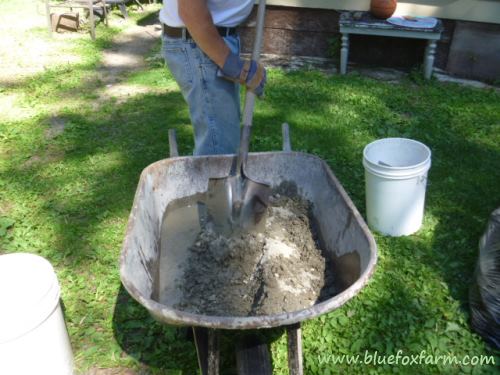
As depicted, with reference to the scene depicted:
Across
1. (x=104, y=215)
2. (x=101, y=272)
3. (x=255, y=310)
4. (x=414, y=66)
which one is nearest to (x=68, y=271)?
(x=101, y=272)

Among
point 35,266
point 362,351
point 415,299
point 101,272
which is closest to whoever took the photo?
point 35,266

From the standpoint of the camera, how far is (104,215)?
3264 millimetres

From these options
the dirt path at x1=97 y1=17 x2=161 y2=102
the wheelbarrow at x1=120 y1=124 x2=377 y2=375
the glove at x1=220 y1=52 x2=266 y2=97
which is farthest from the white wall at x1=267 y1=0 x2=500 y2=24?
the glove at x1=220 y1=52 x2=266 y2=97

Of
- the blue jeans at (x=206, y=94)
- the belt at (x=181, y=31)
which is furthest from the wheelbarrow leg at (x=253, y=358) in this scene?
the belt at (x=181, y=31)

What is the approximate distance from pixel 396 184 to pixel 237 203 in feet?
3.48

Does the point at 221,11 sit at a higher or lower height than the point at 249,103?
higher

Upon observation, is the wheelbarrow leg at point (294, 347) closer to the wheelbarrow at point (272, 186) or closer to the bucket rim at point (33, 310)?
the wheelbarrow at point (272, 186)

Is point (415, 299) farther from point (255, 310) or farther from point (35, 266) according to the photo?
point (35, 266)

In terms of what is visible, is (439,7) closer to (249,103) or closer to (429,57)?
(429,57)

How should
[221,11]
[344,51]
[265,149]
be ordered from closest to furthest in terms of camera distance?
[221,11] < [265,149] < [344,51]

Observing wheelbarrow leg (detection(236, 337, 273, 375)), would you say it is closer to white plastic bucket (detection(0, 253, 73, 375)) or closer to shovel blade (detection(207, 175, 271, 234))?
shovel blade (detection(207, 175, 271, 234))

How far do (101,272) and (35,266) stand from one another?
2.80 feet

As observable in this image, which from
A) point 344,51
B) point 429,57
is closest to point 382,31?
point 344,51

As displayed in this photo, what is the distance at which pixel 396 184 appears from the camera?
9.21 feet
